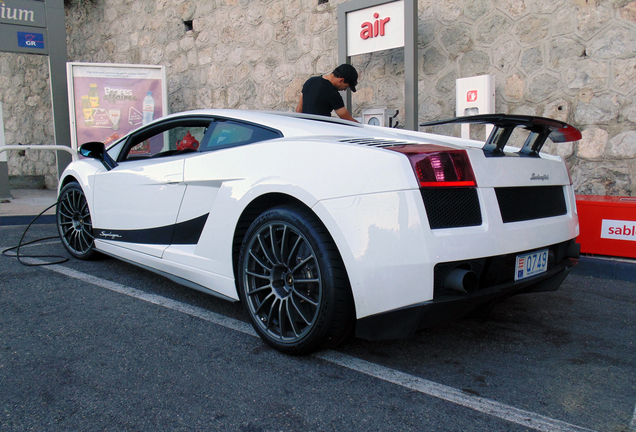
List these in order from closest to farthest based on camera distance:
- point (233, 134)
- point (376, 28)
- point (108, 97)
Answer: point (233, 134) → point (376, 28) → point (108, 97)

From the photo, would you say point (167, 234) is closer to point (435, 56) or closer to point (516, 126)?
point (516, 126)

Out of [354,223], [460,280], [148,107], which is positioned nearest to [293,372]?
[354,223]

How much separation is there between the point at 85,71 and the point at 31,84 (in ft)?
16.3

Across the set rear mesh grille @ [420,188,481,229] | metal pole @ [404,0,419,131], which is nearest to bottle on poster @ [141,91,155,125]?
metal pole @ [404,0,419,131]

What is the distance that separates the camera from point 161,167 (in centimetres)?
302

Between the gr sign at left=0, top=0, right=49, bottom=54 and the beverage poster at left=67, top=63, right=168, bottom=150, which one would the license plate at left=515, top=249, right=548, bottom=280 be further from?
the gr sign at left=0, top=0, right=49, bottom=54

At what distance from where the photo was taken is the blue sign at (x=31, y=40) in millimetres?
8578

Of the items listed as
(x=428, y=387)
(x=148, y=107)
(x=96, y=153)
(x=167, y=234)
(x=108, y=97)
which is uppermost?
(x=108, y=97)

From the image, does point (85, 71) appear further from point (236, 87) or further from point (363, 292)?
point (363, 292)

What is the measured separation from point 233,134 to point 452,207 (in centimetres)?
137

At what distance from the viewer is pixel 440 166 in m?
1.94

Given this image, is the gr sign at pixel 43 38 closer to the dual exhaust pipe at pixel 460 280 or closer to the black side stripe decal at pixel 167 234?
the black side stripe decal at pixel 167 234

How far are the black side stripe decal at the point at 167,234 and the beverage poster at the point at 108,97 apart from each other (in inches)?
219

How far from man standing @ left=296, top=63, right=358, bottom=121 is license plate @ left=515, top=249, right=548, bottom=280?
9.98ft
